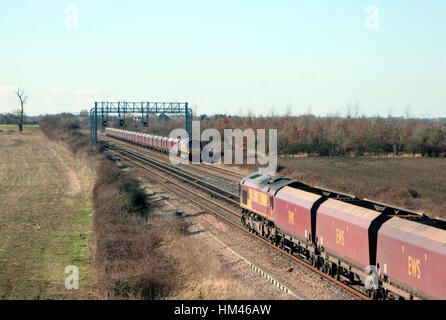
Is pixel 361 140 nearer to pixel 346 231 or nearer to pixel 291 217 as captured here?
pixel 291 217

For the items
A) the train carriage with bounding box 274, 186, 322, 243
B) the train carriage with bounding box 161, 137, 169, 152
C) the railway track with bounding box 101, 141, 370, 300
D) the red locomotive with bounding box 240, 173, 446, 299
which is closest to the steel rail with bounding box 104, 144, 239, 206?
the railway track with bounding box 101, 141, 370, 300

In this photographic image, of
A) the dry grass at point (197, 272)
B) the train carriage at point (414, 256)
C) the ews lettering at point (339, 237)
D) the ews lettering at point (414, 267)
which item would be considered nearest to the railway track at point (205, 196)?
the ews lettering at point (339, 237)

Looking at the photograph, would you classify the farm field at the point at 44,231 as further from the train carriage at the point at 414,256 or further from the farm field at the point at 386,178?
the farm field at the point at 386,178

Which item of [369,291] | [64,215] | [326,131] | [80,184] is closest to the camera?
[369,291]

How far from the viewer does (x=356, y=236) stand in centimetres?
1597

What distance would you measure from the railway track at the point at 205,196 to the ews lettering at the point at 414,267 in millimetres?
3042

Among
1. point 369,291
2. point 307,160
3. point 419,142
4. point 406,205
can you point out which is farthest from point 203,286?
point 419,142

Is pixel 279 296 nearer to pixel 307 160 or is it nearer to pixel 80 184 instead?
pixel 80 184

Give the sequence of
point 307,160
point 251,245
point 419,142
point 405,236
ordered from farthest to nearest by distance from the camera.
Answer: point 419,142, point 307,160, point 251,245, point 405,236

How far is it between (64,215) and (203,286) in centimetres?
2063

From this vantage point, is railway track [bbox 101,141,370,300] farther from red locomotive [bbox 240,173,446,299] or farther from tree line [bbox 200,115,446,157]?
tree line [bbox 200,115,446,157]

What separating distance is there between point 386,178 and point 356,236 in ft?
130

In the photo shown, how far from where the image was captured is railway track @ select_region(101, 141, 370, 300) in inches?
777
